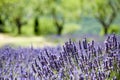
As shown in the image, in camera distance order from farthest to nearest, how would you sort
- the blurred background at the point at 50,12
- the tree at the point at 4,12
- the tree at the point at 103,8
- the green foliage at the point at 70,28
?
the green foliage at the point at 70,28, the blurred background at the point at 50,12, the tree at the point at 103,8, the tree at the point at 4,12

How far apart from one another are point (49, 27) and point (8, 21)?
363 cm

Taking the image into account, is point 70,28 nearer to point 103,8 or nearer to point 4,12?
point 103,8

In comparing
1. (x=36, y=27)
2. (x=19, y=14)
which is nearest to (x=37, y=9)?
(x=36, y=27)

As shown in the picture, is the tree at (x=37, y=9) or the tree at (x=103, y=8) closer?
the tree at (x=103, y=8)

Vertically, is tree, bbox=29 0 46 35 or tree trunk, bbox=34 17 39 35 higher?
tree, bbox=29 0 46 35

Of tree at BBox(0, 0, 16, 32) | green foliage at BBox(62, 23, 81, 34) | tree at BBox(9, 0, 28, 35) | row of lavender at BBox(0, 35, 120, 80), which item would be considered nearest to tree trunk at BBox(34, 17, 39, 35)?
tree at BBox(9, 0, 28, 35)

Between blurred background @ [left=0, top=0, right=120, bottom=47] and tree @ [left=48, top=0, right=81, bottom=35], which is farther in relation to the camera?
tree @ [left=48, top=0, right=81, bottom=35]

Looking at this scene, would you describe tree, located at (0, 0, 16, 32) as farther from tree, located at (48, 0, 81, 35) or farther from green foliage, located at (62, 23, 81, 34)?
green foliage, located at (62, 23, 81, 34)

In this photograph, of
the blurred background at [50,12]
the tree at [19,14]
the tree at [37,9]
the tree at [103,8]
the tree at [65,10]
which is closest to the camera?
the tree at [103,8]

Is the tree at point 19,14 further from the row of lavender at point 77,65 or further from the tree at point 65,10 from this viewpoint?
the row of lavender at point 77,65

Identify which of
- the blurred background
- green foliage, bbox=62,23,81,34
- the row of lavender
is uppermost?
the row of lavender

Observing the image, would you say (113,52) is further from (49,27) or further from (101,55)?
(49,27)

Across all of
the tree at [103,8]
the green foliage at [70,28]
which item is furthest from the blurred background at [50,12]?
the green foliage at [70,28]

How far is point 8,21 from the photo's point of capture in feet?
103
